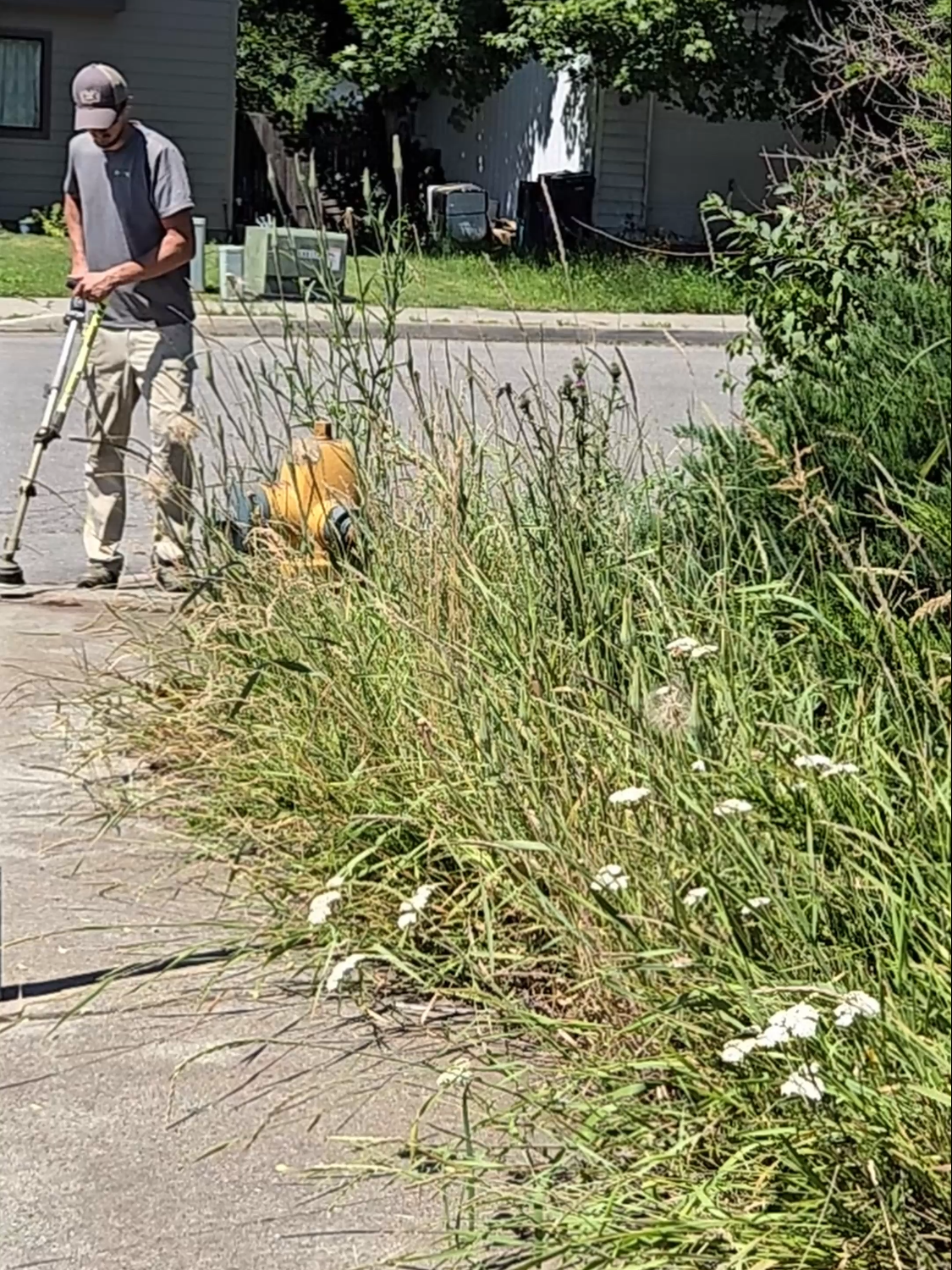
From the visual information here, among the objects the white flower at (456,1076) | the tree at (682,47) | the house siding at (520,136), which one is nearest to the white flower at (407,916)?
the white flower at (456,1076)

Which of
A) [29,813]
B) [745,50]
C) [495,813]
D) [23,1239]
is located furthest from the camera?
[745,50]

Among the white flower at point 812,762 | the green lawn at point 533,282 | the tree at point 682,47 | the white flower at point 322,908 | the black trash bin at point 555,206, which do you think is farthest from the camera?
the black trash bin at point 555,206

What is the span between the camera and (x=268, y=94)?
96.7 ft

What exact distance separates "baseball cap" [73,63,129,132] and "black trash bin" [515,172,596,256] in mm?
15452

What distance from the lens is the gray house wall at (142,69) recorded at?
2280cm

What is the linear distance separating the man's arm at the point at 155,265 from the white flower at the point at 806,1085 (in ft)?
15.9

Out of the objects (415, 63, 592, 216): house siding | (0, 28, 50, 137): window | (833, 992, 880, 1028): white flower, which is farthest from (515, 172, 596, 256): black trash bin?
(833, 992, 880, 1028): white flower

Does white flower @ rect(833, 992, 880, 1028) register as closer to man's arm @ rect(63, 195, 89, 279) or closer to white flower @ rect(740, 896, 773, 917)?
white flower @ rect(740, 896, 773, 917)

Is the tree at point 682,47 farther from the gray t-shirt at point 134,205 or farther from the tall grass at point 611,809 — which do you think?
the tall grass at point 611,809

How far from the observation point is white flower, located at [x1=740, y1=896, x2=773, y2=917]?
283 centimetres

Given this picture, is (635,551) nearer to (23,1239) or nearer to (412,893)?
(412,893)

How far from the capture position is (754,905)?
2834 millimetres

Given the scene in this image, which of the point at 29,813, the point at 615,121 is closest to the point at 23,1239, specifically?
the point at 29,813

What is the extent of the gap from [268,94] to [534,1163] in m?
28.2
